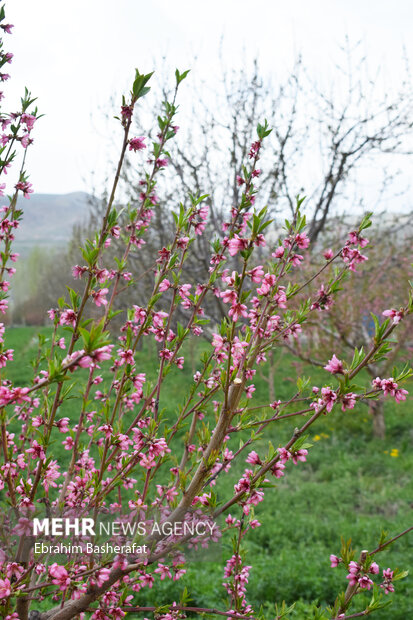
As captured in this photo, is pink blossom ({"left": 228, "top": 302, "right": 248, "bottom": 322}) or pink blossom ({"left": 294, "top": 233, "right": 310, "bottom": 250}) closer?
pink blossom ({"left": 228, "top": 302, "right": 248, "bottom": 322})

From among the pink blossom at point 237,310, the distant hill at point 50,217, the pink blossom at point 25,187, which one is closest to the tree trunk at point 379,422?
the pink blossom at point 25,187

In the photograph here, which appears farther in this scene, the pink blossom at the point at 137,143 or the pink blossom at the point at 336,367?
the pink blossom at the point at 137,143

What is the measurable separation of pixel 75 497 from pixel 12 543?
0.33 meters

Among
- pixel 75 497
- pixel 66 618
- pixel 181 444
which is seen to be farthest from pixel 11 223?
pixel 181 444

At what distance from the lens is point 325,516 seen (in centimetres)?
553

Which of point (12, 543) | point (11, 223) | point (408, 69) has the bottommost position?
point (12, 543)

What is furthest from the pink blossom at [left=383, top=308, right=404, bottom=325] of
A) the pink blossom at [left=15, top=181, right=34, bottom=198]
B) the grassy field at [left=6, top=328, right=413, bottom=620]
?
the pink blossom at [left=15, top=181, right=34, bottom=198]

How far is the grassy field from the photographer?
4000 millimetres

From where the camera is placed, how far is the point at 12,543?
5.46 feet

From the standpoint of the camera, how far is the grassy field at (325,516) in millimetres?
4000

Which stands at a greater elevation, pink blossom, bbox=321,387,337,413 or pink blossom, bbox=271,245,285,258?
pink blossom, bbox=271,245,285,258

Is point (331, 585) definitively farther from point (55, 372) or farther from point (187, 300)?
point (55, 372)

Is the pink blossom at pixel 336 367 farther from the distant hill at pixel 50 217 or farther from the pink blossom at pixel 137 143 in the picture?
the distant hill at pixel 50 217

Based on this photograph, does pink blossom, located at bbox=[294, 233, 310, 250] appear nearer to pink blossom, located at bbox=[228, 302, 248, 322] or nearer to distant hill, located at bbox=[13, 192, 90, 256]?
pink blossom, located at bbox=[228, 302, 248, 322]
